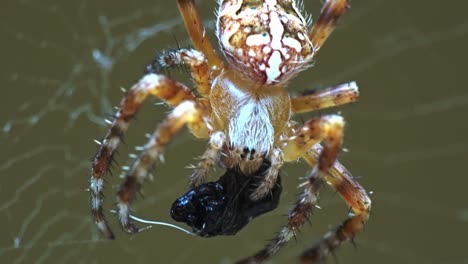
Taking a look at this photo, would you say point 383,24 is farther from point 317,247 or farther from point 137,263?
point 317,247

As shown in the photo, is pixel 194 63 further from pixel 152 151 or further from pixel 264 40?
pixel 152 151

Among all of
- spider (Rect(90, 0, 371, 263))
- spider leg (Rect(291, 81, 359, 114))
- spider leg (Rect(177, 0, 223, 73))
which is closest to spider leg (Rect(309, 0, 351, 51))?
spider (Rect(90, 0, 371, 263))

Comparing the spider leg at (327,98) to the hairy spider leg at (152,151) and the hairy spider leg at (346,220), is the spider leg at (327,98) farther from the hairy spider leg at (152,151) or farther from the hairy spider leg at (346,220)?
the hairy spider leg at (152,151)

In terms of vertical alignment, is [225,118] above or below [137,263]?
above

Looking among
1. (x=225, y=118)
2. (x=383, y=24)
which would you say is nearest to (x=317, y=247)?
(x=225, y=118)

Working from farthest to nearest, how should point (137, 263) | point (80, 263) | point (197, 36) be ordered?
point (137, 263) < point (80, 263) < point (197, 36)

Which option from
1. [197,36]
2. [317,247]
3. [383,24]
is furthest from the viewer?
[383,24]

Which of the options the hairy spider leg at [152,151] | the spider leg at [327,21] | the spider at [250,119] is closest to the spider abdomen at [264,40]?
the spider at [250,119]

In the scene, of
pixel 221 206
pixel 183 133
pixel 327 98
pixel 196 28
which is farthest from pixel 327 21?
pixel 221 206
